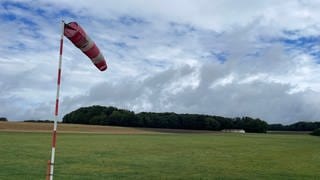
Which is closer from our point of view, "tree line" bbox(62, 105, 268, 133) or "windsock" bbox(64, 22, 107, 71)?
"windsock" bbox(64, 22, 107, 71)

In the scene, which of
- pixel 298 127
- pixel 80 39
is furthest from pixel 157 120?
pixel 80 39

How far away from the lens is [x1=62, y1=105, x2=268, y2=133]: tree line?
15162cm

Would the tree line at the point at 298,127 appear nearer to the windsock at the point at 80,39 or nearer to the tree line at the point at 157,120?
the tree line at the point at 157,120

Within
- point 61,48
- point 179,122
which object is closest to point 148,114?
point 179,122

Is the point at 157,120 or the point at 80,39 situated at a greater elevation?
the point at 157,120

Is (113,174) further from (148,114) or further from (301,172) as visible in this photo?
(148,114)

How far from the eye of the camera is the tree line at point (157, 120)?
151625 mm

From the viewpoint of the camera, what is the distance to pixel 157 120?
16300 cm

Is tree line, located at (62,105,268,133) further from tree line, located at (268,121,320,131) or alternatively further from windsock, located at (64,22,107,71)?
windsock, located at (64,22,107,71)

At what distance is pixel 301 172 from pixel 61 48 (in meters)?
16.1

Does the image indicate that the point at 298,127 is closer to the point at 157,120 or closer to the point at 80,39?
the point at 157,120

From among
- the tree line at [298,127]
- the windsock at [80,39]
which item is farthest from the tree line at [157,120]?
the windsock at [80,39]

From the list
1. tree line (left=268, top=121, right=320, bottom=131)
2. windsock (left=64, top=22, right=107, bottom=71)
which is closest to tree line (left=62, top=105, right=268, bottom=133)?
tree line (left=268, top=121, right=320, bottom=131)

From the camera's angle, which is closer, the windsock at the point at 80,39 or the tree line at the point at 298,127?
the windsock at the point at 80,39
